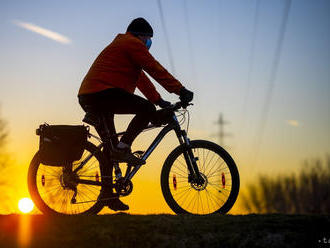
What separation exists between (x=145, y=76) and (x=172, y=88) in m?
0.78

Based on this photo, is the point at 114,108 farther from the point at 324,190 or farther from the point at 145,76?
the point at 324,190

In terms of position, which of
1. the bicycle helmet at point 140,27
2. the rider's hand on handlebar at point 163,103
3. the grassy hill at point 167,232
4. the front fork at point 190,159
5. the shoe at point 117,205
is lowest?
the grassy hill at point 167,232

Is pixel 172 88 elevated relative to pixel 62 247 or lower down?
elevated

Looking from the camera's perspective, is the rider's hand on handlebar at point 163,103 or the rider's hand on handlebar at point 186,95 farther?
the rider's hand on handlebar at point 163,103

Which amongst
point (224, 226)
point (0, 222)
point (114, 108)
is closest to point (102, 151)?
point (114, 108)

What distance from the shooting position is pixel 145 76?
6836 millimetres

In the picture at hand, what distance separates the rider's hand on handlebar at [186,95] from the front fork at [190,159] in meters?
0.59

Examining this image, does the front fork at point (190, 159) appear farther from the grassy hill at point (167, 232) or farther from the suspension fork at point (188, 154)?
the grassy hill at point (167, 232)

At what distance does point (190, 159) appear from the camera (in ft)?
21.7

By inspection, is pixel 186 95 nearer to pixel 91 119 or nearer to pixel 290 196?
pixel 91 119

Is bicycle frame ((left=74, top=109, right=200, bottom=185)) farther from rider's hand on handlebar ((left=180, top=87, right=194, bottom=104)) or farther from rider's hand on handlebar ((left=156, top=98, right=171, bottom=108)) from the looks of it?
rider's hand on handlebar ((left=180, top=87, right=194, bottom=104))

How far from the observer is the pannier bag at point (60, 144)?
6258 mm

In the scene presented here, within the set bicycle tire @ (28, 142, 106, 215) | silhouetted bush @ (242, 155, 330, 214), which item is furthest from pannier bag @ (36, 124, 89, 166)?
silhouetted bush @ (242, 155, 330, 214)

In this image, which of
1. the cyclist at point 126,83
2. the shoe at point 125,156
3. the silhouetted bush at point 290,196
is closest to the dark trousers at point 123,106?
the cyclist at point 126,83
